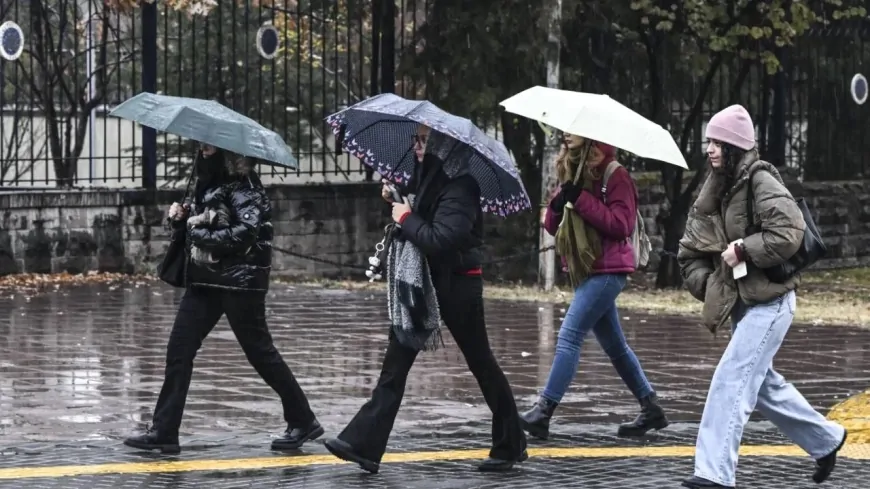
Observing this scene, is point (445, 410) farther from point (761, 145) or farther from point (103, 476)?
point (761, 145)

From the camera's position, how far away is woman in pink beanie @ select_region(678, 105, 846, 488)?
720 centimetres

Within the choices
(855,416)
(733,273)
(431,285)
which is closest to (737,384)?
(733,273)

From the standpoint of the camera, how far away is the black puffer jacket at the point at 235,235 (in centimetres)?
814

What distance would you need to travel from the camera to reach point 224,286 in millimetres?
8219

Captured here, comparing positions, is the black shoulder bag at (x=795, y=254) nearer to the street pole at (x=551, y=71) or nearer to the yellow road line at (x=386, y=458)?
the yellow road line at (x=386, y=458)

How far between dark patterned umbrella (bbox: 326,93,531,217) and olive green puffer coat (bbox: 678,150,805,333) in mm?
868

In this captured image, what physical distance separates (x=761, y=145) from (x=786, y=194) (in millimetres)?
15624

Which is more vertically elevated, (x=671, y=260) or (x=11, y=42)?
(x=11, y=42)

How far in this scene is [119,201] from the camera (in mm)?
17516

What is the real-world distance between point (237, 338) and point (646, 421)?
217 cm

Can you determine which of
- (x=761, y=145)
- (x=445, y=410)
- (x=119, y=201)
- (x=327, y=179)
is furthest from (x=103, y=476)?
(x=761, y=145)

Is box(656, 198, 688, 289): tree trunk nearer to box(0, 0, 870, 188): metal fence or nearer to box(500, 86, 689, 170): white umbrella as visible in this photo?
box(0, 0, 870, 188): metal fence

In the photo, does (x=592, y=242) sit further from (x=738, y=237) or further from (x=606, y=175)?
(x=738, y=237)

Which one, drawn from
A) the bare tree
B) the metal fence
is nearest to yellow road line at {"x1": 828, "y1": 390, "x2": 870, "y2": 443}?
the metal fence
